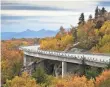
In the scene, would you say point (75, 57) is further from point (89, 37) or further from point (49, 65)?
point (89, 37)

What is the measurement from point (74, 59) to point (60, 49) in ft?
67.1

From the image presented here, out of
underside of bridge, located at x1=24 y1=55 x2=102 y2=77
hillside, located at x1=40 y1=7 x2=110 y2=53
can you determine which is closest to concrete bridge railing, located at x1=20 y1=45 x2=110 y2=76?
underside of bridge, located at x1=24 y1=55 x2=102 y2=77

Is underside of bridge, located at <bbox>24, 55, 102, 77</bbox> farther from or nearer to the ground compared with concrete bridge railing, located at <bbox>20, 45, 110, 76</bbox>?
nearer to the ground

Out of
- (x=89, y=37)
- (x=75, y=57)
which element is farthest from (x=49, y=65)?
(x=75, y=57)

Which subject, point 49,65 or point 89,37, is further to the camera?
point 89,37

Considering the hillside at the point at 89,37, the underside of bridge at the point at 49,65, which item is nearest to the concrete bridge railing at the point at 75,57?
the underside of bridge at the point at 49,65

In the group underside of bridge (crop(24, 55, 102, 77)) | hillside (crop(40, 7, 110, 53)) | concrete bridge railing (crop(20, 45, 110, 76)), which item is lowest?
underside of bridge (crop(24, 55, 102, 77))

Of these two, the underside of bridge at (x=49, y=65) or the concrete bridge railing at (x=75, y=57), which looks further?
the underside of bridge at (x=49, y=65)

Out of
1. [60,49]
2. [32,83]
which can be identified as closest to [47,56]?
[60,49]

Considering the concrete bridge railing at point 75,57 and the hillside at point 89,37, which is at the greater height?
the hillside at point 89,37

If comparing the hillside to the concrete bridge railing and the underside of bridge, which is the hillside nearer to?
the underside of bridge

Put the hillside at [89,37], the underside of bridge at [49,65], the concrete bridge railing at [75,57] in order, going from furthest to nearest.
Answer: the hillside at [89,37] < the underside of bridge at [49,65] < the concrete bridge railing at [75,57]

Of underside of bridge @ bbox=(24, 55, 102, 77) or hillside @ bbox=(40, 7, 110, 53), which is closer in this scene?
underside of bridge @ bbox=(24, 55, 102, 77)

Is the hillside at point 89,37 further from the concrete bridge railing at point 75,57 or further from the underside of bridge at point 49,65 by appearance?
the concrete bridge railing at point 75,57
